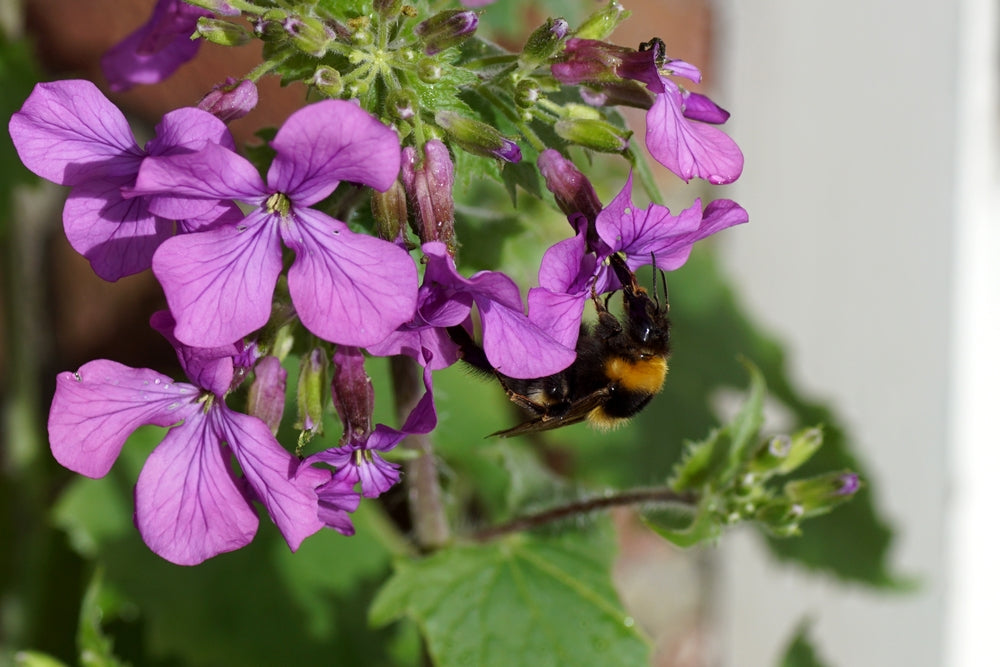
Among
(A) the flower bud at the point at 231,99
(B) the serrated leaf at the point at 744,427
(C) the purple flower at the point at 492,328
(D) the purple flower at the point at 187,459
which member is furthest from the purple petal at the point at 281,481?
(B) the serrated leaf at the point at 744,427

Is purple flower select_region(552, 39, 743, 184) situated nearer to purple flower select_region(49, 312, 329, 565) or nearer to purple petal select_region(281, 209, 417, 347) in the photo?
purple petal select_region(281, 209, 417, 347)

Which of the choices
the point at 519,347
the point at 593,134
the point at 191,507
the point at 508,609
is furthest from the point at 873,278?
the point at 191,507

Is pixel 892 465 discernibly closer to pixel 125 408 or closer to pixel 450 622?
pixel 450 622

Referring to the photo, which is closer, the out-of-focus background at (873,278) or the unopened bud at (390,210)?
the unopened bud at (390,210)

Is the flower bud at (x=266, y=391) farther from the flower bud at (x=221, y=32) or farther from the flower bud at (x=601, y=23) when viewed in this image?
the flower bud at (x=601, y=23)

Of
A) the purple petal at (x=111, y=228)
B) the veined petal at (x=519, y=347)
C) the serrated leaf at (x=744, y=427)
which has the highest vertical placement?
the veined petal at (x=519, y=347)

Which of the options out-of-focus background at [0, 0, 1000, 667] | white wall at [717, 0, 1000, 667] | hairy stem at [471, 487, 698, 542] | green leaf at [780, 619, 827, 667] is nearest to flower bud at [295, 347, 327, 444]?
hairy stem at [471, 487, 698, 542]

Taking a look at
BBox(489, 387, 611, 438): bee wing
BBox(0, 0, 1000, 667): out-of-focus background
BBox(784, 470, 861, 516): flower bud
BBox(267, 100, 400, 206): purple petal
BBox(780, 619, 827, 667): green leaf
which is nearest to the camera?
BBox(267, 100, 400, 206): purple petal

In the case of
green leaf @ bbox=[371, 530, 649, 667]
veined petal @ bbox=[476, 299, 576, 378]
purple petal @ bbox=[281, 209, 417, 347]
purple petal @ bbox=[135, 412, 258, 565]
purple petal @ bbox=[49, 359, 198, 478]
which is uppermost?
purple petal @ bbox=[281, 209, 417, 347]
